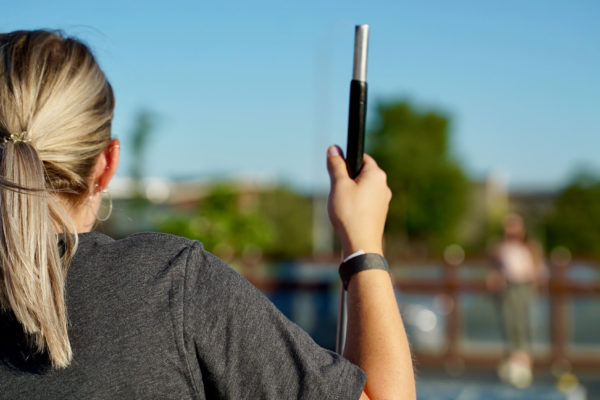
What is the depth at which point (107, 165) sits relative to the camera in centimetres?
150

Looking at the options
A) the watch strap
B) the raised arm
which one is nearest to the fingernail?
the raised arm

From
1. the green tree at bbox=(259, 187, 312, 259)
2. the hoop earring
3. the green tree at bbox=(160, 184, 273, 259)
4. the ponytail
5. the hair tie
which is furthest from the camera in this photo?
the green tree at bbox=(259, 187, 312, 259)

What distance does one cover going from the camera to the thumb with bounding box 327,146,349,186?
150cm

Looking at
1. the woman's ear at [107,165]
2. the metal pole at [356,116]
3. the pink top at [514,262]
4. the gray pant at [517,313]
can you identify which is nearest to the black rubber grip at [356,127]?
the metal pole at [356,116]

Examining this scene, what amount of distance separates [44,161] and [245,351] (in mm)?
524

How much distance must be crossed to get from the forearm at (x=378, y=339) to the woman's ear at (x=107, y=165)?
557 mm

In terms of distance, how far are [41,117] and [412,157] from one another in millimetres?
63041

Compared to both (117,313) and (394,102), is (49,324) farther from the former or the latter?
(394,102)

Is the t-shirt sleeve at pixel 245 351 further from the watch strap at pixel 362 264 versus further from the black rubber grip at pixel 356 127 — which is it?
the black rubber grip at pixel 356 127

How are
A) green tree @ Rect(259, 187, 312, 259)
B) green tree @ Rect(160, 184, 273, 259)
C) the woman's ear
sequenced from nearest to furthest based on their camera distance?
1. the woman's ear
2. green tree @ Rect(160, 184, 273, 259)
3. green tree @ Rect(259, 187, 312, 259)

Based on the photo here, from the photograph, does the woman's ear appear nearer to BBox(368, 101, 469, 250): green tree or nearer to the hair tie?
the hair tie

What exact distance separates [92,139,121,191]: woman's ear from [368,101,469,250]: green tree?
6118cm

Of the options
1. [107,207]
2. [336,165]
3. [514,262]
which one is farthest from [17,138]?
[514,262]

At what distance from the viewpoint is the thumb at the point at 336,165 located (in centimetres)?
150
